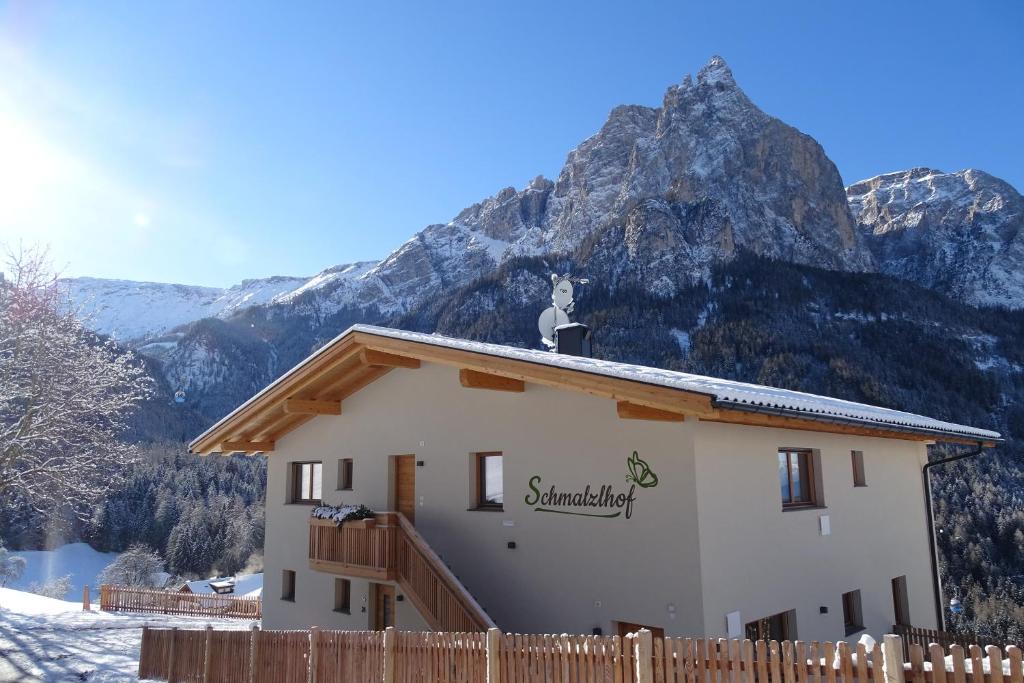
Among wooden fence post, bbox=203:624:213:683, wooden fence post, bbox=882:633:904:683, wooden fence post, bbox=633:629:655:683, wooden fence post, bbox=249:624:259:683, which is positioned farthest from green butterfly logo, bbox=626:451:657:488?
wooden fence post, bbox=203:624:213:683

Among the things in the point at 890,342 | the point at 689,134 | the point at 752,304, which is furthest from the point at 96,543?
the point at 689,134

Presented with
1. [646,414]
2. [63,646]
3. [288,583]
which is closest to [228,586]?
[63,646]

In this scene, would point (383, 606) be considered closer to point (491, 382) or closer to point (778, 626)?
point (491, 382)

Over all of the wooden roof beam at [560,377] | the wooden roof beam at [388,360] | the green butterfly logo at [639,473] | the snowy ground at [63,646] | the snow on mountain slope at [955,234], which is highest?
the snow on mountain slope at [955,234]

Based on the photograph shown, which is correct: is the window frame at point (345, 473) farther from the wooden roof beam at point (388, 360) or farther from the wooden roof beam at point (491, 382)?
the wooden roof beam at point (491, 382)

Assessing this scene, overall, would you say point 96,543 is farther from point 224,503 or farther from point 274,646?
point 274,646

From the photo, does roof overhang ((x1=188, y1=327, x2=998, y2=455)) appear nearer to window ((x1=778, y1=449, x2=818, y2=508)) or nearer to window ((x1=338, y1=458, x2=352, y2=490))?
window ((x1=778, y1=449, x2=818, y2=508))

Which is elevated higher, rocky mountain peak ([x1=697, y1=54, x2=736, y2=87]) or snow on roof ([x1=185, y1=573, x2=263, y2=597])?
rocky mountain peak ([x1=697, y1=54, x2=736, y2=87])

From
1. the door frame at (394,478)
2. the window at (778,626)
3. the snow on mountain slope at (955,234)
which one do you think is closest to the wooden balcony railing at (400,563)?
the door frame at (394,478)
